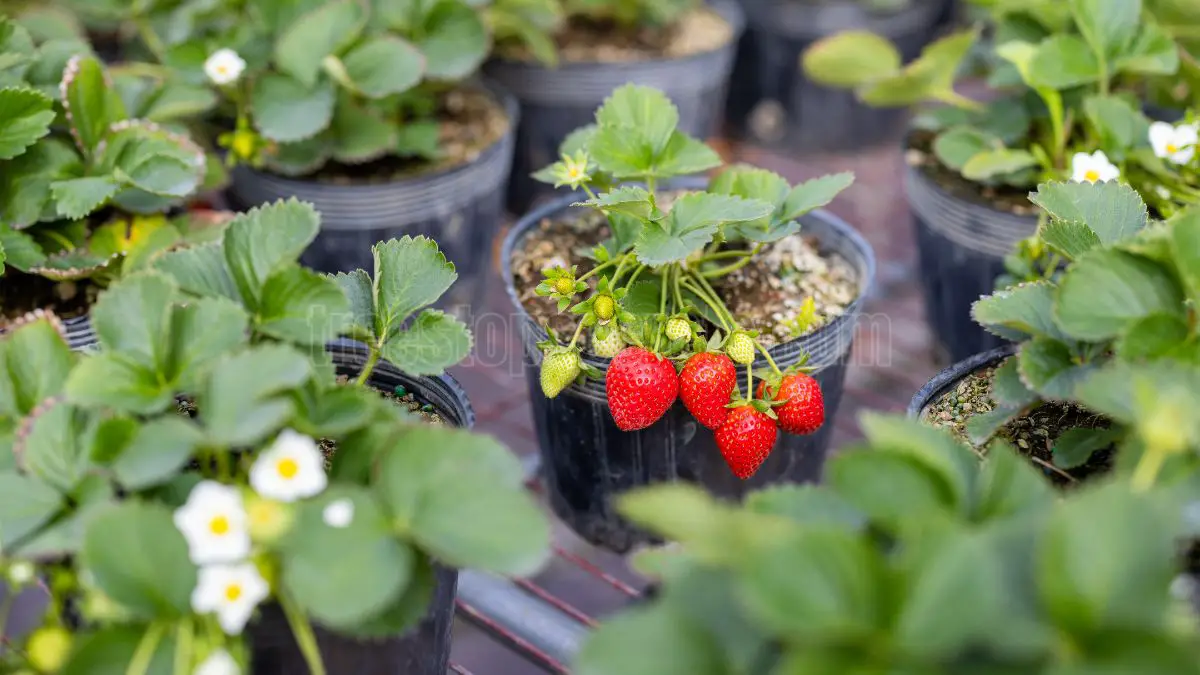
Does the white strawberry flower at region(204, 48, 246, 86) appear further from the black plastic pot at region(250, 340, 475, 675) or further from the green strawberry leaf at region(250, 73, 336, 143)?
the black plastic pot at region(250, 340, 475, 675)

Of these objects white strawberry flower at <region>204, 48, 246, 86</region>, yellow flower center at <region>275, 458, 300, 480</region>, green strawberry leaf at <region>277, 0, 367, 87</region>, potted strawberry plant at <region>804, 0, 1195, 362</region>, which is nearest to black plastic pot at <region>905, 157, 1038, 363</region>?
potted strawberry plant at <region>804, 0, 1195, 362</region>

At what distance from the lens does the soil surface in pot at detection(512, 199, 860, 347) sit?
1063 millimetres

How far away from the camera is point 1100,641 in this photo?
0.52 metres

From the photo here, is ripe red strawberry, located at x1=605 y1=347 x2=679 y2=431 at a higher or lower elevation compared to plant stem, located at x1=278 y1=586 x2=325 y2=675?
lower

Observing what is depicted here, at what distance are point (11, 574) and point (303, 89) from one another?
2.44ft

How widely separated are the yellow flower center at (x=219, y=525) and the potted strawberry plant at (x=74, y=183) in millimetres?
476

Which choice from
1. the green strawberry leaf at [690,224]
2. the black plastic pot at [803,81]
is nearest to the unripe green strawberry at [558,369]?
the green strawberry leaf at [690,224]

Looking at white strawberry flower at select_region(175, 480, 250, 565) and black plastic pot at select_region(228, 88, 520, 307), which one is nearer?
white strawberry flower at select_region(175, 480, 250, 565)

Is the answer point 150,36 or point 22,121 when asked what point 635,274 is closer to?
point 22,121

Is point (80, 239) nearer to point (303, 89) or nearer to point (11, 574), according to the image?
point (303, 89)

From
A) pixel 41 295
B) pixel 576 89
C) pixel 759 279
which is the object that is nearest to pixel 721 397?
pixel 759 279

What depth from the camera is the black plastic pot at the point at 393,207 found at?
1330mm

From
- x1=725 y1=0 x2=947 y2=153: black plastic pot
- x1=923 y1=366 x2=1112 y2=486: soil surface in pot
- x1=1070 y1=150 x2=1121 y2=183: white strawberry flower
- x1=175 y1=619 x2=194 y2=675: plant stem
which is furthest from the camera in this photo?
x1=725 y1=0 x2=947 y2=153: black plastic pot

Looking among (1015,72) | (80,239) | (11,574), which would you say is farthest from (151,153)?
(1015,72)
